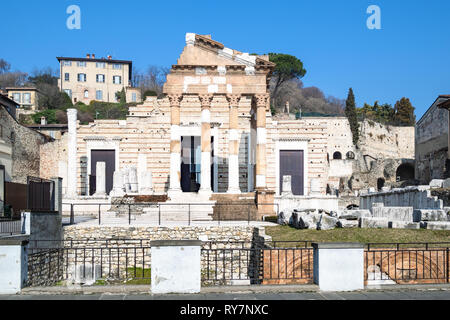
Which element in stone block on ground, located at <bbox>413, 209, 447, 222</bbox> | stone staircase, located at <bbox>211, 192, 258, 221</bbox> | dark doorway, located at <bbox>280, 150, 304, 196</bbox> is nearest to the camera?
stone block on ground, located at <bbox>413, 209, 447, 222</bbox>

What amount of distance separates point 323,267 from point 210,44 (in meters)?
22.8

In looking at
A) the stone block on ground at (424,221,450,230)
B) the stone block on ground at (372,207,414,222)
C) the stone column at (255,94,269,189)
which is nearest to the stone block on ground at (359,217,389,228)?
the stone block on ground at (372,207,414,222)

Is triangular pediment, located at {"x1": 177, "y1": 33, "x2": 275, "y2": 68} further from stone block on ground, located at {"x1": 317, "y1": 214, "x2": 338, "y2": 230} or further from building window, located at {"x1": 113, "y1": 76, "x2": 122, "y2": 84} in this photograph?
building window, located at {"x1": 113, "y1": 76, "x2": 122, "y2": 84}

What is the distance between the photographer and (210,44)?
31.8m

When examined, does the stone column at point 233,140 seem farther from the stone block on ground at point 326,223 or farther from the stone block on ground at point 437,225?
the stone block on ground at point 437,225

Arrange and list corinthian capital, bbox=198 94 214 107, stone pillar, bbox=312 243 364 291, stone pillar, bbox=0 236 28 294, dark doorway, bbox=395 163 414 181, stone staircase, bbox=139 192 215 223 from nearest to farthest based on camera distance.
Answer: stone pillar, bbox=0 236 28 294 → stone pillar, bbox=312 243 364 291 → stone staircase, bbox=139 192 215 223 → corinthian capital, bbox=198 94 214 107 → dark doorway, bbox=395 163 414 181

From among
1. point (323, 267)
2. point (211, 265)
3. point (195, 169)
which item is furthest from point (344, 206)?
point (323, 267)

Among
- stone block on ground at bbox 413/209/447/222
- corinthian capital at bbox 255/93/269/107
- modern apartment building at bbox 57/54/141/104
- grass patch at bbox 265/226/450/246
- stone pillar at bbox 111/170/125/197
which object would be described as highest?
modern apartment building at bbox 57/54/141/104

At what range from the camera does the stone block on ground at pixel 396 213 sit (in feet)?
69.4

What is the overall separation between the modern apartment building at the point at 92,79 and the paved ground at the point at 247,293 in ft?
272

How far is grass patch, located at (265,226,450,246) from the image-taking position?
17.2 meters

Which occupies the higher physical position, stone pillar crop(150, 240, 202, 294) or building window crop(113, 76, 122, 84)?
building window crop(113, 76, 122, 84)

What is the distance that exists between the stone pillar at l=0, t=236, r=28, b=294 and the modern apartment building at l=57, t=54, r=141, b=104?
8224cm
